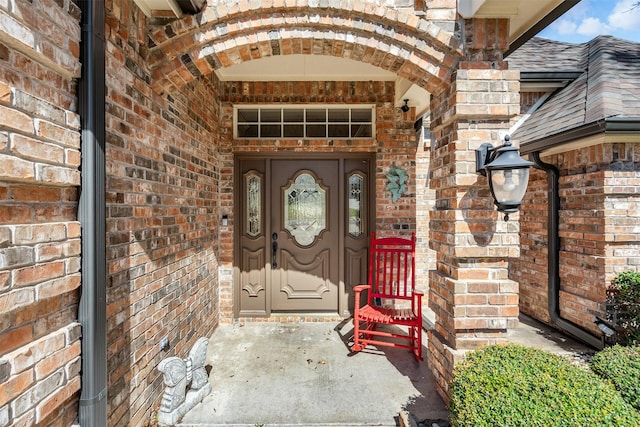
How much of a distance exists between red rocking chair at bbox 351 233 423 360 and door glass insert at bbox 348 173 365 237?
38 cm

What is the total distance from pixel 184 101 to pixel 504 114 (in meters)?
2.55

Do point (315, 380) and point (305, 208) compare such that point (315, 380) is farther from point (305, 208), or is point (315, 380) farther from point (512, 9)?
point (512, 9)

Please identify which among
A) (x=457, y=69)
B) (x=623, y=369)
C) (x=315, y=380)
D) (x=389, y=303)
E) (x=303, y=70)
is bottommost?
(x=315, y=380)

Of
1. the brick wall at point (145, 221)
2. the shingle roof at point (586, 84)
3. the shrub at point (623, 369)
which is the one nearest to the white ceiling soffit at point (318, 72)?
the brick wall at point (145, 221)

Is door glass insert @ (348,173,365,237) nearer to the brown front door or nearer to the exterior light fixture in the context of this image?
the brown front door

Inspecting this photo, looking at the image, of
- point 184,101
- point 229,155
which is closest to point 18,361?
point 184,101

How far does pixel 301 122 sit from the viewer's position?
387cm

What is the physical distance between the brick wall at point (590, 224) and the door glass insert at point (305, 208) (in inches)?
103

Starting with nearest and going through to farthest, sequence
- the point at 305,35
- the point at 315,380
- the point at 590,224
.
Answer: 1. the point at 305,35
2. the point at 315,380
3. the point at 590,224

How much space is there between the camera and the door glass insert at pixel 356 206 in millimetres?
4008

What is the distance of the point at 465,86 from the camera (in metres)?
2.13

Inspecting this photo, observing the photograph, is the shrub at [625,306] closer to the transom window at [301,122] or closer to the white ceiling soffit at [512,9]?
the white ceiling soffit at [512,9]

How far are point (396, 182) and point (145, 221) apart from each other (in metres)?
2.75

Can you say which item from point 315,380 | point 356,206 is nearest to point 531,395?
point 315,380
